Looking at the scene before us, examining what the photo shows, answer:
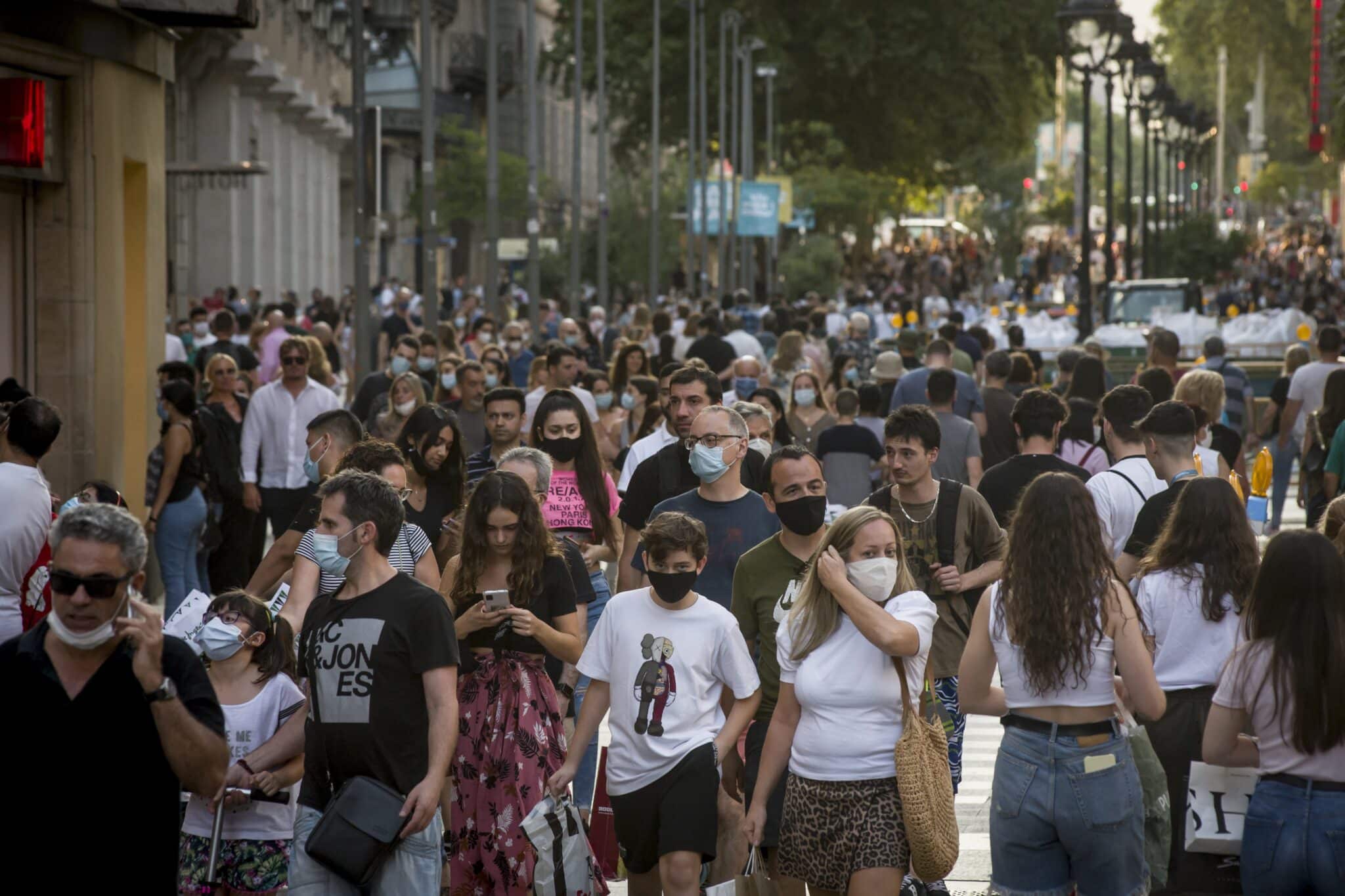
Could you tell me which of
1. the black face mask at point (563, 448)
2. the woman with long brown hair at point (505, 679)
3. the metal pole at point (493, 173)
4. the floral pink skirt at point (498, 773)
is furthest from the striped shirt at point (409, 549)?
the metal pole at point (493, 173)

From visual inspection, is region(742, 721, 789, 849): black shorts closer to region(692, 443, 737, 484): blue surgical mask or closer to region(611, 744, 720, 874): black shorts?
region(611, 744, 720, 874): black shorts

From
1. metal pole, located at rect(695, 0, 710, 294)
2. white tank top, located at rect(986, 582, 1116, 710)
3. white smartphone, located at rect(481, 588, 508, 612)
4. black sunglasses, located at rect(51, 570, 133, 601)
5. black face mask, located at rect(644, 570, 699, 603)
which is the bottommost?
white tank top, located at rect(986, 582, 1116, 710)

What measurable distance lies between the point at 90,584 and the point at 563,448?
15.7 ft

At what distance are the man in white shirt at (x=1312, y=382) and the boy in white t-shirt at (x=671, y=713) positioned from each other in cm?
976

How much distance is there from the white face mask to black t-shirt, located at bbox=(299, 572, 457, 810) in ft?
3.95

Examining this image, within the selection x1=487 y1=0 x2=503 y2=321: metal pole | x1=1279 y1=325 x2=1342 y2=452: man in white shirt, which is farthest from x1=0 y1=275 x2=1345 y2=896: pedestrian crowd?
x1=487 y1=0 x2=503 y2=321: metal pole

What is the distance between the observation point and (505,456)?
27.2ft

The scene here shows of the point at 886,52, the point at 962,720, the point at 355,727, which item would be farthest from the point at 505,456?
the point at 886,52

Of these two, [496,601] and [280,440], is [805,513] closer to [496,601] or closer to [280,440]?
[496,601]

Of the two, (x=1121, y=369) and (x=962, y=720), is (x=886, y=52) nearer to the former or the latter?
(x=1121, y=369)

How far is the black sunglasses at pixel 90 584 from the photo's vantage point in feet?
15.8

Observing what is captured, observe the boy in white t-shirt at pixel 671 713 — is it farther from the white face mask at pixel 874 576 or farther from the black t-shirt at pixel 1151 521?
the black t-shirt at pixel 1151 521

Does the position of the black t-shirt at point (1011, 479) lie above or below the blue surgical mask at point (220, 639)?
above

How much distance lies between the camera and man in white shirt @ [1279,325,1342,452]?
15.6m
